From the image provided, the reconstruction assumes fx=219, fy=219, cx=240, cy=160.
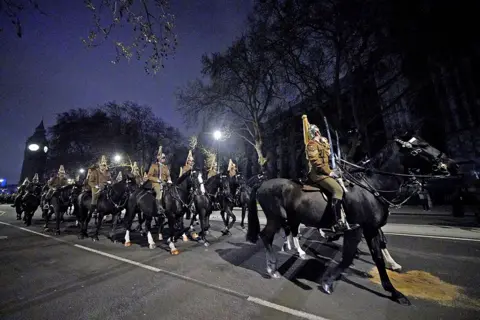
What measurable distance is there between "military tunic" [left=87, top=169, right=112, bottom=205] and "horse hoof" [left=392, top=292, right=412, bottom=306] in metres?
10.2

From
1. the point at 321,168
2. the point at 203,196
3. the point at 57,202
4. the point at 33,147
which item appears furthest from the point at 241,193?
the point at 33,147

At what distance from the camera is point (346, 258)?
13.0 ft

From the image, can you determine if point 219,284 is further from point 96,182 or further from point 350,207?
point 96,182

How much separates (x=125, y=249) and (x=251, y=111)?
60.0 feet

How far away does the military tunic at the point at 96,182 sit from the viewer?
9227 mm

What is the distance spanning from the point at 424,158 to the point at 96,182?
11134 mm

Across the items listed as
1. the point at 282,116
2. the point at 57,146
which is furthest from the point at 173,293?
the point at 57,146

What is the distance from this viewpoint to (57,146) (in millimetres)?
37094

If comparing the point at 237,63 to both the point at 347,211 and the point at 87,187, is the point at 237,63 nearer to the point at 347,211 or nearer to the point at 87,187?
the point at 87,187

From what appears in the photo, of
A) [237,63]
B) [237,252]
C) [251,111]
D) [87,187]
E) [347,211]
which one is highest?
[237,63]

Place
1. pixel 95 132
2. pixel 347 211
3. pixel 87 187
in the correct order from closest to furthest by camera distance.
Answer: pixel 347 211 < pixel 87 187 < pixel 95 132

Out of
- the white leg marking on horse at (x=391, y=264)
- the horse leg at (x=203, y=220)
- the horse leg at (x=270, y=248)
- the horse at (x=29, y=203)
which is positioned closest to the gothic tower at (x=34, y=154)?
the horse at (x=29, y=203)

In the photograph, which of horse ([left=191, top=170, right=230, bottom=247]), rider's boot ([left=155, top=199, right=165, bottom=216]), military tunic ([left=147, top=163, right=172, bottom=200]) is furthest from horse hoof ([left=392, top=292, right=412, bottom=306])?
military tunic ([left=147, top=163, right=172, bottom=200])

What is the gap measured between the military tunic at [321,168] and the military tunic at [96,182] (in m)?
8.81
